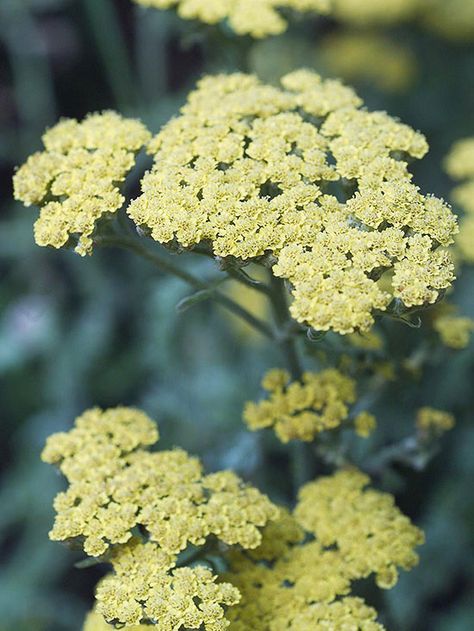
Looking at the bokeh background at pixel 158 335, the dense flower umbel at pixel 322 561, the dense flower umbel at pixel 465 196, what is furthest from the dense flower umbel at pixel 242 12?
the dense flower umbel at pixel 322 561

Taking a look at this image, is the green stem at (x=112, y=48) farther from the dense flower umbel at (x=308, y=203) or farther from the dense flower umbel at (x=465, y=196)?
the dense flower umbel at (x=308, y=203)

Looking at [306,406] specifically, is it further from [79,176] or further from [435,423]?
[79,176]

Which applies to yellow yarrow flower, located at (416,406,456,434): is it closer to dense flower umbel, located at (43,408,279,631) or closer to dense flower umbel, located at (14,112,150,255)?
dense flower umbel, located at (43,408,279,631)

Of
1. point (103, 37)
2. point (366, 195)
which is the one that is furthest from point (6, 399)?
point (366, 195)

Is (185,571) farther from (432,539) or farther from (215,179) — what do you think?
(432,539)

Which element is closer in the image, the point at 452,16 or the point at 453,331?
the point at 453,331

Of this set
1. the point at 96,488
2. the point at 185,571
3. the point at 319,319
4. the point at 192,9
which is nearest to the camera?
the point at 319,319

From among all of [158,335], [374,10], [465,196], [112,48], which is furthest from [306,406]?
[112,48]
